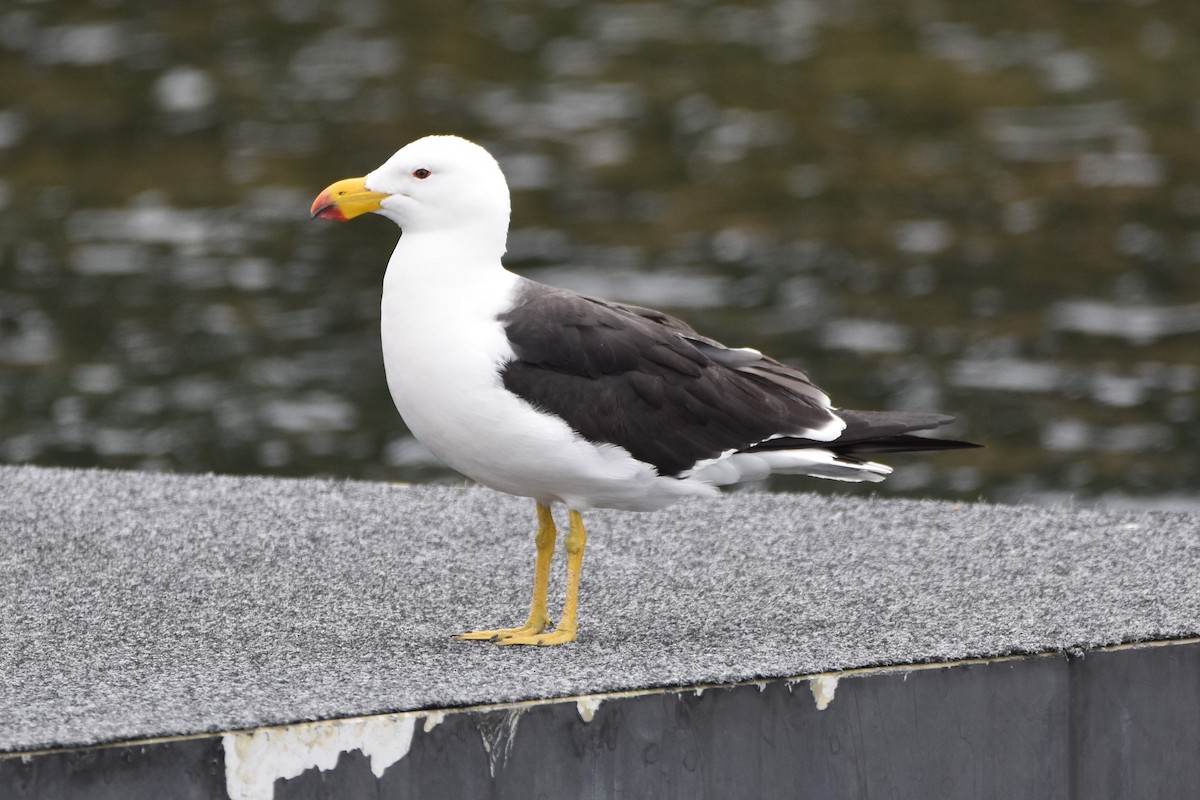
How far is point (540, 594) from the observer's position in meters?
4.84

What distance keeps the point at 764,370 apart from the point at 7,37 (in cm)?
1585

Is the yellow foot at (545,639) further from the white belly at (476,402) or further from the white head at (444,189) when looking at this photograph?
the white head at (444,189)

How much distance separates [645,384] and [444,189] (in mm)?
671

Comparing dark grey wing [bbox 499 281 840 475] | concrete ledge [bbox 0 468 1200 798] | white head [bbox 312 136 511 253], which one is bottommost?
concrete ledge [bbox 0 468 1200 798]

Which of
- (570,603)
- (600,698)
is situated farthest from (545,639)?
(600,698)

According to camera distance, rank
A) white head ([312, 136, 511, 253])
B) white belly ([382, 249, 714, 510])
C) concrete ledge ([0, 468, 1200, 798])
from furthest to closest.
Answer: white head ([312, 136, 511, 253]), white belly ([382, 249, 714, 510]), concrete ledge ([0, 468, 1200, 798])

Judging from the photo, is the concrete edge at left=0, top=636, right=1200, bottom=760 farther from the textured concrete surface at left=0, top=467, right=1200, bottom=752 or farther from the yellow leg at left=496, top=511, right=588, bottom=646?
the yellow leg at left=496, top=511, right=588, bottom=646

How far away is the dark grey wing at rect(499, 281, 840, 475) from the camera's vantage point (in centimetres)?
453

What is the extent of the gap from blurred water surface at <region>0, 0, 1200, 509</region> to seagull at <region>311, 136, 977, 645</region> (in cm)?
507

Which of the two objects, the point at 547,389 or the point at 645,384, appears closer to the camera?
the point at 547,389

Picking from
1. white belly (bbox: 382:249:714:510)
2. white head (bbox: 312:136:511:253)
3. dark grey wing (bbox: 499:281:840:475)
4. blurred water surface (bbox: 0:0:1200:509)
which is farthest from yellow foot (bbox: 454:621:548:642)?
blurred water surface (bbox: 0:0:1200:509)

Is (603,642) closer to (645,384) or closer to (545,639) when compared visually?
(545,639)

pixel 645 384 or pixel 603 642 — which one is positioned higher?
pixel 645 384

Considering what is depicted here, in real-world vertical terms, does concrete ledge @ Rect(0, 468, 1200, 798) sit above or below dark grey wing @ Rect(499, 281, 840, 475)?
below
